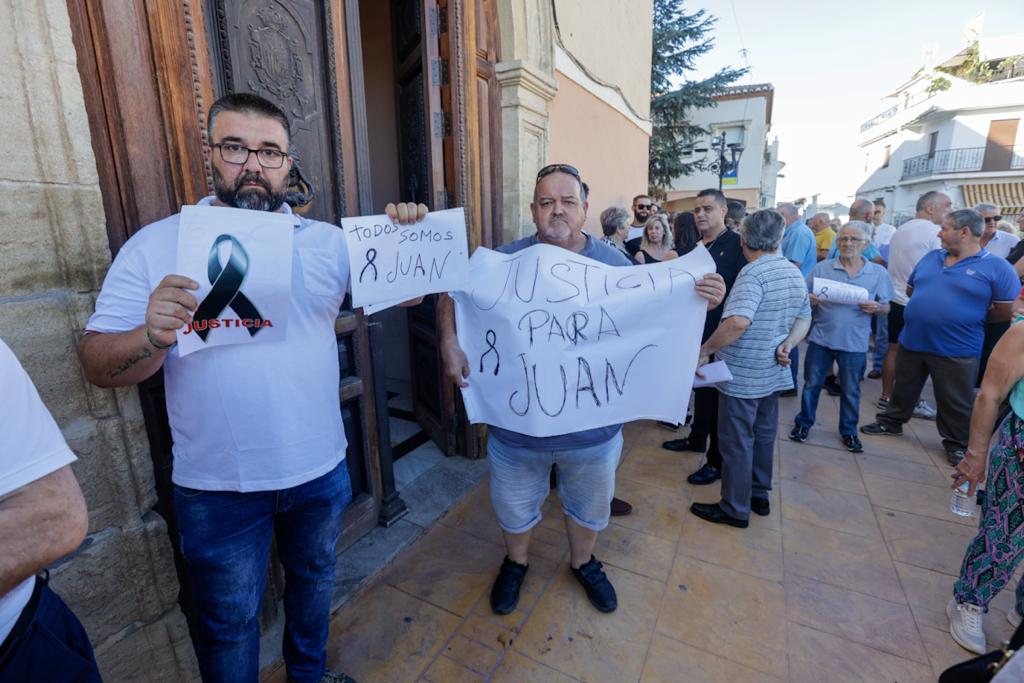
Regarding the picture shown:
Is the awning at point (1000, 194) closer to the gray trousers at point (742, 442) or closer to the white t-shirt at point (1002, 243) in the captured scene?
the white t-shirt at point (1002, 243)

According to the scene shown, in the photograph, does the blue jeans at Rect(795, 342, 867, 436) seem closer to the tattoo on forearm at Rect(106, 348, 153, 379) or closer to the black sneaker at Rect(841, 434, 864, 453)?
the black sneaker at Rect(841, 434, 864, 453)

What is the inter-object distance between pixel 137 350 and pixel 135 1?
3.69 ft

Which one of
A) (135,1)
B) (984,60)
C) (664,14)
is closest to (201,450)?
(135,1)

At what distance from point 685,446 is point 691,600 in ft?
5.78

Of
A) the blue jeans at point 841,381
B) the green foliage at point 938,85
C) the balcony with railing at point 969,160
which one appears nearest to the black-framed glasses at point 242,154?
the blue jeans at point 841,381

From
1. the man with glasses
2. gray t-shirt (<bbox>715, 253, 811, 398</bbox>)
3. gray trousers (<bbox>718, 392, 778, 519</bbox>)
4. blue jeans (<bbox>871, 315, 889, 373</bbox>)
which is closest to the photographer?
the man with glasses

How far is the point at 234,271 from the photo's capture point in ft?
3.89

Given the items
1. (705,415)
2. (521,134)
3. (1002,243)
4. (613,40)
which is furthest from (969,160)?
(521,134)

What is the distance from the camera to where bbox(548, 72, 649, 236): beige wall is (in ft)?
14.2

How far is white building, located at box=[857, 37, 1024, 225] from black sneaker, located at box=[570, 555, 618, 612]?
26.3 metres

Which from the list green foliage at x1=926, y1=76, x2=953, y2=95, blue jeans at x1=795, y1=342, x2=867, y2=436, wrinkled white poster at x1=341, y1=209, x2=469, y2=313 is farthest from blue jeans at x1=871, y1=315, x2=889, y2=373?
green foliage at x1=926, y1=76, x2=953, y2=95

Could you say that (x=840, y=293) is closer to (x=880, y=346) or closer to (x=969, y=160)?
(x=880, y=346)

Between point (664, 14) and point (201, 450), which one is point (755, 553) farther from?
point (664, 14)

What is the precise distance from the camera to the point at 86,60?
1.39m
